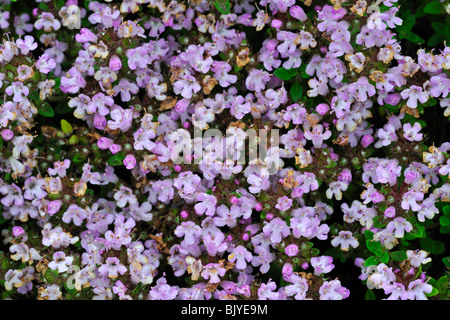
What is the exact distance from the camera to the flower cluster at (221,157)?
2525 millimetres

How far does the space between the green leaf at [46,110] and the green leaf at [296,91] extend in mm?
1152

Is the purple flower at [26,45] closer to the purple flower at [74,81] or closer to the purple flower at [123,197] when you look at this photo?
the purple flower at [74,81]

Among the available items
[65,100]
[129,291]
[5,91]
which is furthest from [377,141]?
[5,91]

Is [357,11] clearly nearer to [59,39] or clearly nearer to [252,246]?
[252,246]

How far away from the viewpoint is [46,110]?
8.96 ft

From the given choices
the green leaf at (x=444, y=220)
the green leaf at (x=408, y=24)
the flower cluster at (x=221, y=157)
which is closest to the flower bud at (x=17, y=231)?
the flower cluster at (x=221, y=157)

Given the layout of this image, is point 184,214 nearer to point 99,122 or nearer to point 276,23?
point 99,122

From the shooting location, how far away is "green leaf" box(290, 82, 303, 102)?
271 cm

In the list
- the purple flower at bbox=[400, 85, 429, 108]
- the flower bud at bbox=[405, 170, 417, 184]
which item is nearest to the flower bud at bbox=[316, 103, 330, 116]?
the purple flower at bbox=[400, 85, 429, 108]

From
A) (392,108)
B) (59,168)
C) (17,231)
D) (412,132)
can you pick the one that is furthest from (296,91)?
(17,231)

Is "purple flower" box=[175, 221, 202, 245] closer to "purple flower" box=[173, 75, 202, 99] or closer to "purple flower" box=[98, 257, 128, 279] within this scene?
"purple flower" box=[98, 257, 128, 279]

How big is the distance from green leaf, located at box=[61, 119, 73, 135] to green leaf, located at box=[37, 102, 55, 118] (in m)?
0.06

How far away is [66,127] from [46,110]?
124 millimetres

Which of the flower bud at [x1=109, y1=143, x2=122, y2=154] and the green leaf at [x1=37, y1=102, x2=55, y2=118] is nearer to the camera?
the flower bud at [x1=109, y1=143, x2=122, y2=154]
